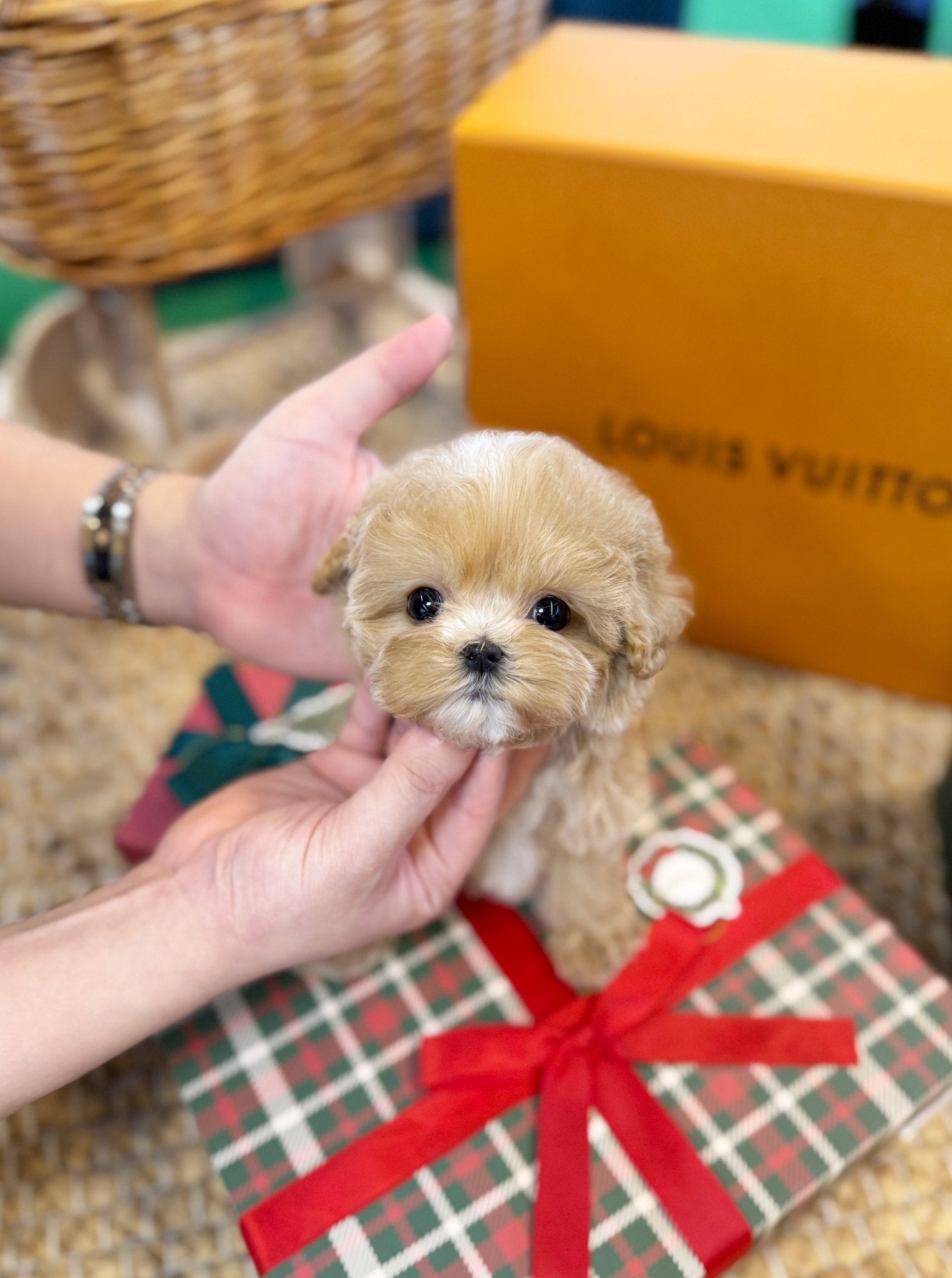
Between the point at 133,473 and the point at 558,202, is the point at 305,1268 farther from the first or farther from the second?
the point at 558,202

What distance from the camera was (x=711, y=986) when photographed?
82cm

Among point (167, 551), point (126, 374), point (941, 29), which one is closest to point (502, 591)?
point (167, 551)

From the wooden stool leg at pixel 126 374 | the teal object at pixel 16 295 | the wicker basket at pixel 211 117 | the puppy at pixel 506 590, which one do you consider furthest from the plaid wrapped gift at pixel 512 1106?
the teal object at pixel 16 295

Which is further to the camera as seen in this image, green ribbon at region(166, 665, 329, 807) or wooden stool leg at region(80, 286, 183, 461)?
wooden stool leg at region(80, 286, 183, 461)

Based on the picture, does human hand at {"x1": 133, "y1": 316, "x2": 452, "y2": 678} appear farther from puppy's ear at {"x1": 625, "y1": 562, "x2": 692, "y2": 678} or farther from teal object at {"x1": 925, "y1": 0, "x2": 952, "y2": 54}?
teal object at {"x1": 925, "y1": 0, "x2": 952, "y2": 54}

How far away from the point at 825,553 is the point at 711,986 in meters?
0.50

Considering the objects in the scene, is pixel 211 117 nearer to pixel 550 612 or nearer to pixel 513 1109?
pixel 550 612

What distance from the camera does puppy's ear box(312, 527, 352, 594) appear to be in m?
0.66

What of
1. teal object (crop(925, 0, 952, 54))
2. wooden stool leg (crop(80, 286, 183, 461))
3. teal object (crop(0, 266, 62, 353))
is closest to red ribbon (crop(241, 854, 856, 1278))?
wooden stool leg (crop(80, 286, 183, 461))

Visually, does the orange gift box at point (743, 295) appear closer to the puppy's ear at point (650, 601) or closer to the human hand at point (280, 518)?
the human hand at point (280, 518)

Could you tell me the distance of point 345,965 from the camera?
0.81 meters

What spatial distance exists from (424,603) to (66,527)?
48 cm

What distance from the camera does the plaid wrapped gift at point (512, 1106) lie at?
27.4 inches

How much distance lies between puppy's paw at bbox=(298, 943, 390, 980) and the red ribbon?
0.27 feet
